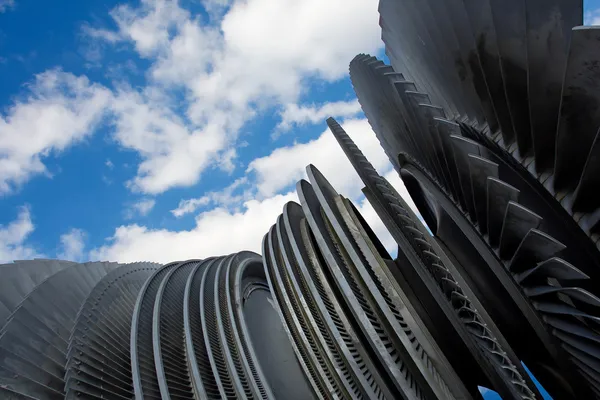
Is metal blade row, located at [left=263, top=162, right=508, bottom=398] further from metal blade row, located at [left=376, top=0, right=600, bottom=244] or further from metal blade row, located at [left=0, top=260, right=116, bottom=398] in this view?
metal blade row, located at [left=0, top=260, right=116, bottom=398]

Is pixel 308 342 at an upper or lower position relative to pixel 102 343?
lower

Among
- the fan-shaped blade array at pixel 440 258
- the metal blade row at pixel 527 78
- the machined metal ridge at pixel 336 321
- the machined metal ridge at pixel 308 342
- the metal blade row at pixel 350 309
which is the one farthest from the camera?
the machined metal ridge at pixel 308 342

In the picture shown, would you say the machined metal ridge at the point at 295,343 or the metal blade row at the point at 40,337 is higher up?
the metal blade row at the point at 40,337

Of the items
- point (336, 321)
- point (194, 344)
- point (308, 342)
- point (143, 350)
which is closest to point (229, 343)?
point (194, 344)

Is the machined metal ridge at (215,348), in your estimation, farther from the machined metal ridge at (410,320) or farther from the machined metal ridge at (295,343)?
the machined metal ridge at (410,320)

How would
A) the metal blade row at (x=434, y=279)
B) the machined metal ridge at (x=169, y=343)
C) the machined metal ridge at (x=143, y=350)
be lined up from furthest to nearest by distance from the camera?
the machined metal ridge at (x=169, y=343) → the machined metal ridge at (x=143, y=350) → the metal blade row at (x=434, y=279)

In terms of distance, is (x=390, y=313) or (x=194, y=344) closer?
(x=390, y=313)

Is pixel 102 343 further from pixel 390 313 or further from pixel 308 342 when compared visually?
pixel 390 313

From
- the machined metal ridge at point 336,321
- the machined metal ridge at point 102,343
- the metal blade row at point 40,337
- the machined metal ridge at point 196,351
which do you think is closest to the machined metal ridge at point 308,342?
the machined metal ridge at point 336,321

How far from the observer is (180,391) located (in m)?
10.5

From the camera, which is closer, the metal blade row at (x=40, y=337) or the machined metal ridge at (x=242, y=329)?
the metal blade row at (x=40, y=337)

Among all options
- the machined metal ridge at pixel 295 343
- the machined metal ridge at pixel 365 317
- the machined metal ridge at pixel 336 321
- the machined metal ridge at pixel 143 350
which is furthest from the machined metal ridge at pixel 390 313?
the machined metal ridge at pixel 143 350

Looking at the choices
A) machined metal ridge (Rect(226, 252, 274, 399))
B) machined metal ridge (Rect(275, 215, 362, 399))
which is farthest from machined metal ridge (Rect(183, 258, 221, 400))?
machined metal ridge (Rect(275, 215, 362, 399))

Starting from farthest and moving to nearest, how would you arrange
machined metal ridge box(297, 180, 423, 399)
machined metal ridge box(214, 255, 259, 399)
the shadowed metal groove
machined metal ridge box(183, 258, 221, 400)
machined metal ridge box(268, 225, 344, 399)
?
machined metal ridge box(214, 255, 259, 399)
machined metal ridge box(183, 258, 221, 400)
machined metal ridge box(268, 225, 344, 399)
machined metal ridge box(297, 180, 423, 399)
the shadowed metal groove
